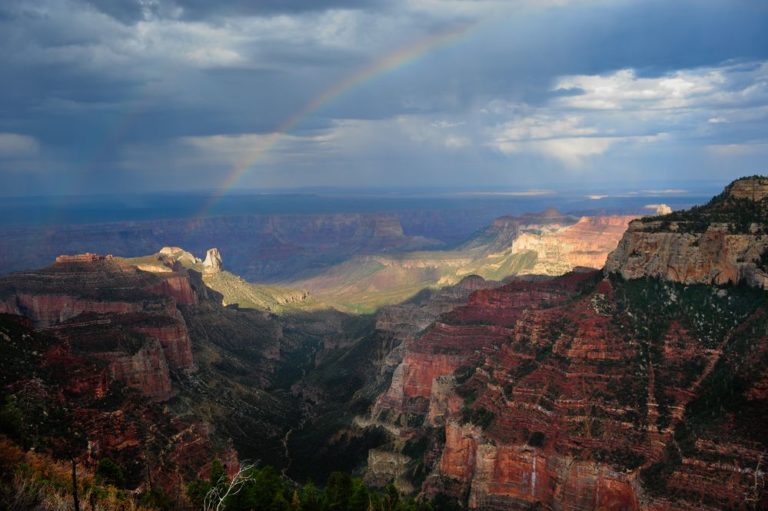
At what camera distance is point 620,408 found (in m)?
63.8

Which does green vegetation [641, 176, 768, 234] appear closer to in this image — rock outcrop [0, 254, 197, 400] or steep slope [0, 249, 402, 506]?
steep slope [0, 249, 402, 506]

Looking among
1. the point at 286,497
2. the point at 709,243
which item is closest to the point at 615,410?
the point at 709,243

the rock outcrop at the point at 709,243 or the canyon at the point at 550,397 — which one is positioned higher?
the rock outcrop at the point at 709,243

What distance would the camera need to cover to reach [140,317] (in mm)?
122000

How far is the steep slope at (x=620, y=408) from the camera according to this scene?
56312 millimetres

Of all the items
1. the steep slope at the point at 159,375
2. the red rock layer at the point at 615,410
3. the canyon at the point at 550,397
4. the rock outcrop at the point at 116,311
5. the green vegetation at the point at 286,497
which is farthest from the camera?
the rock outcrop at the point at 116,311

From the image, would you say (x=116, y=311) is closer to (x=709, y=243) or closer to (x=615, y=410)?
(x=615, y=410)

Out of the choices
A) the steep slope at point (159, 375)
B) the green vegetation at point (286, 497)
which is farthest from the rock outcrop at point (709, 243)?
the steep slope at point (159, 375)

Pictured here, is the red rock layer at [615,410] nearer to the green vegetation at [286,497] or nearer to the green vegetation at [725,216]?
the green vegetation at [725,216]

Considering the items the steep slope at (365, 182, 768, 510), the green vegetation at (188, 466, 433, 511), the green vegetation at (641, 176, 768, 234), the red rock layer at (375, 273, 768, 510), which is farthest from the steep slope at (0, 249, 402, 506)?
the green vegetation at (641, 176, 768, 234)

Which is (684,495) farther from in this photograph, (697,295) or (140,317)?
(140,317)

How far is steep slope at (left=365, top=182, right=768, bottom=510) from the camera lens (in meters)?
56.3

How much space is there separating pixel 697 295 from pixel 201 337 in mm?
117416

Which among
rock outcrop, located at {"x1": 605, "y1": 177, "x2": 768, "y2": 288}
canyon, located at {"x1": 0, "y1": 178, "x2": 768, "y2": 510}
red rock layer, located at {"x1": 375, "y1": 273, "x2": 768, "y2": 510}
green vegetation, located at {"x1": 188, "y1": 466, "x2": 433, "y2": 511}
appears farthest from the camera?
rock outcrop, located at {"x1": 605, "y1": 177, "x2": 768, "y2": 288}
